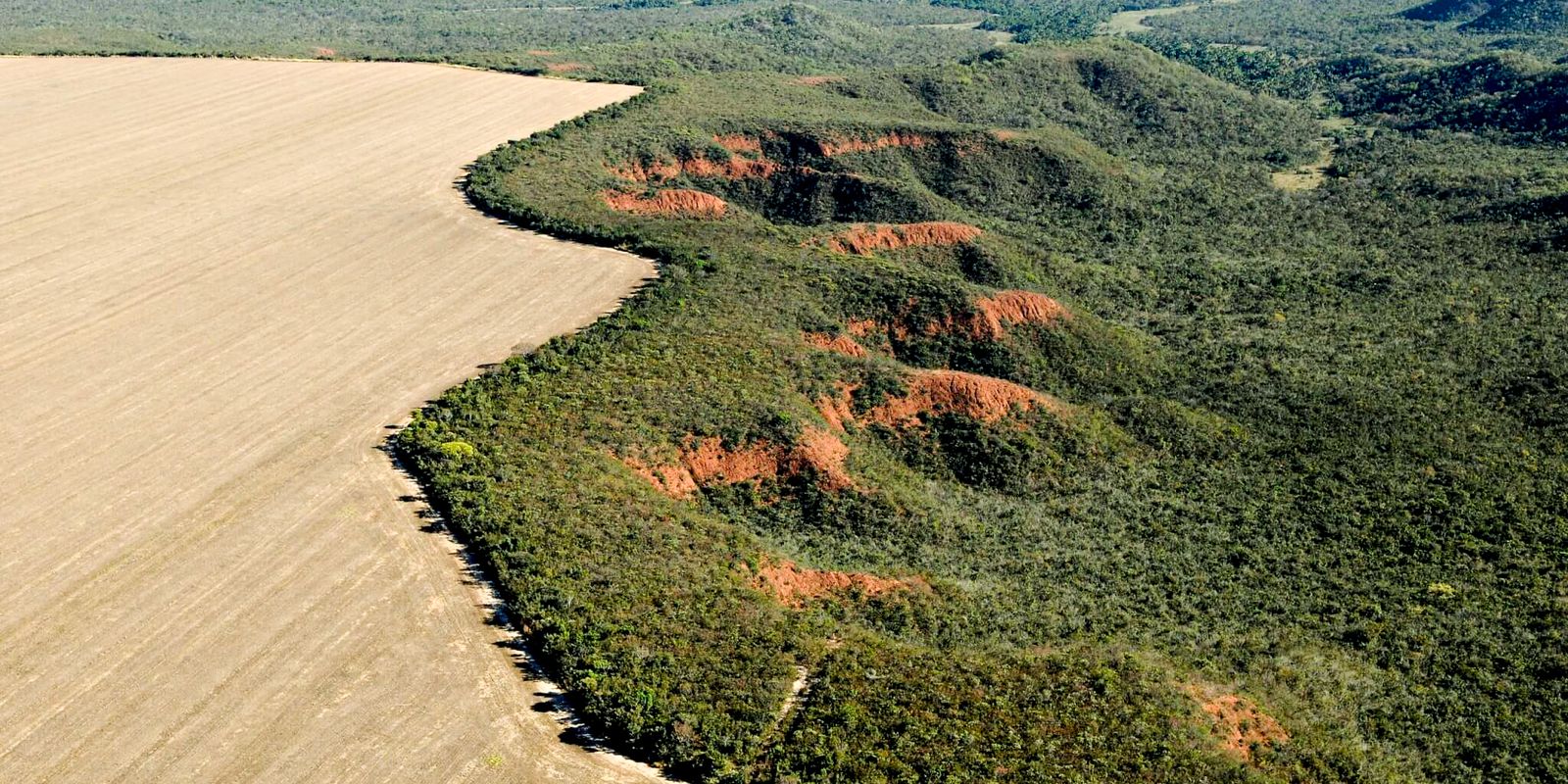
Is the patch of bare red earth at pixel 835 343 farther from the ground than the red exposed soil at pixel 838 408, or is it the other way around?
the patch of bare red earth at pixel 835 343

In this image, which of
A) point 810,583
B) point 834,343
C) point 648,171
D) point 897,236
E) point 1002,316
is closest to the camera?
point 810,583

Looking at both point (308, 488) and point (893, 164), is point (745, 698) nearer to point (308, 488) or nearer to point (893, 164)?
point (308, 488)

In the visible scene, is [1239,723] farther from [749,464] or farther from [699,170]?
[699,170]

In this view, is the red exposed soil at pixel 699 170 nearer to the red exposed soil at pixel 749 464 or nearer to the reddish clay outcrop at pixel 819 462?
the reddish clay outcrop at pixel 819 462

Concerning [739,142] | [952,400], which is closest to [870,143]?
[739,142]

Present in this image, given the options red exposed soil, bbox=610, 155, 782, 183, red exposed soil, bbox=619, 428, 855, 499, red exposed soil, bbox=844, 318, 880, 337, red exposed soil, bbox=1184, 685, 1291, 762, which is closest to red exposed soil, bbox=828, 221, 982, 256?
red exposed soil, bbox=844, 318, 880, 337

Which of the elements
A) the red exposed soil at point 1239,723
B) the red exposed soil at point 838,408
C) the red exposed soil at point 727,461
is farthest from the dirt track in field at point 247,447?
the red exposed soil at point 1239,723

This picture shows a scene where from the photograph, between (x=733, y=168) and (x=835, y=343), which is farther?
(x=733, y=168)

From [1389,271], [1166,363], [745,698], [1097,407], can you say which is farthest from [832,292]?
[1389,271]
